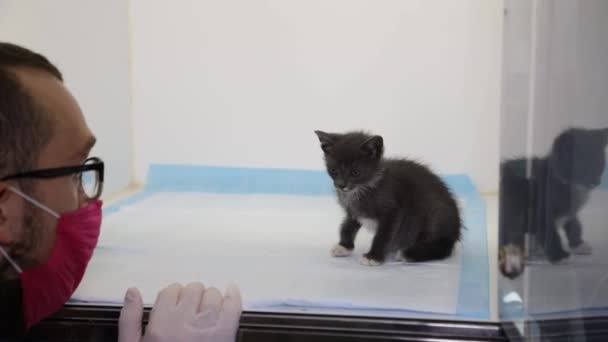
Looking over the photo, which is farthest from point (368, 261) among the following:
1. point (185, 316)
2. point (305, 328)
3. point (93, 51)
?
point (93, 51)

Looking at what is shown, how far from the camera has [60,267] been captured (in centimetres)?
112

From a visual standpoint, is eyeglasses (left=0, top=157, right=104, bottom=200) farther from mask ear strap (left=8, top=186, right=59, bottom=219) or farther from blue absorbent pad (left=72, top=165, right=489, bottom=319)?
blue absorbent pad (left=72, top=165, right=489, bottom=319)

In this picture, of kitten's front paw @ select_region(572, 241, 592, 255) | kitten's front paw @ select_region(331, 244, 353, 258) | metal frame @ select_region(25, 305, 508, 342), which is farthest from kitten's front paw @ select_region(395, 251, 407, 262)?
kitten's front paw @ select_region(572, 241, 592, 255)

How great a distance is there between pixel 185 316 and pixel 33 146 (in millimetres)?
388

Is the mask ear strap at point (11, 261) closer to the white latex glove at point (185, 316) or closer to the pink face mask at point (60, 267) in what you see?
the pink face mask at point (60, 267)

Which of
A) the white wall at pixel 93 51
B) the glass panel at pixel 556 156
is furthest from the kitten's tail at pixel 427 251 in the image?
the white wall at pixel 93 51

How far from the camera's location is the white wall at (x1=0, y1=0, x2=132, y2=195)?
1862 millimetres

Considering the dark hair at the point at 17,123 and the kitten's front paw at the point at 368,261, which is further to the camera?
the kitten's front paw at the point at 368,261

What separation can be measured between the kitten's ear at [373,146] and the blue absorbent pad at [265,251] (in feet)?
0.85

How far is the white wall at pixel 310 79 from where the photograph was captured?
2.29 metres

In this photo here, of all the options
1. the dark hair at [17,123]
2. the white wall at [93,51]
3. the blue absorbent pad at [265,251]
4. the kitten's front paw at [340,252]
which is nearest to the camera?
the dark hair at [17,123]

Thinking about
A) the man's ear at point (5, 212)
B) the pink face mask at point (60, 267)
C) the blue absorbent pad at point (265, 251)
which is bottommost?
the blue absorbent pad at point (265, 251)

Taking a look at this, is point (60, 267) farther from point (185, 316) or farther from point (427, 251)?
point (427, 251)

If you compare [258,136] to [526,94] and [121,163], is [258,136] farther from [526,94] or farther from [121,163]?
[526,94]
